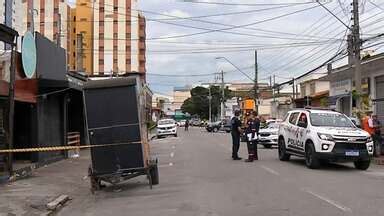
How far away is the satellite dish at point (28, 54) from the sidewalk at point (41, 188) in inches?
134

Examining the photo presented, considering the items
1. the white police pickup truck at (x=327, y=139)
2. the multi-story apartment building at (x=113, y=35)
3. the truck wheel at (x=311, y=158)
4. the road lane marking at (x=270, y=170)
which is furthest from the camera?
the multi-story apartment building at (x=113, y=35)

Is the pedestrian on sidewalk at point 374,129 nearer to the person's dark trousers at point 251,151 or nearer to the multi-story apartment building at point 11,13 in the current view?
the person's dark trousers at point 251,151

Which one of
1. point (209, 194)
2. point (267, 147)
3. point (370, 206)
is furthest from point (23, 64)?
point (267, 147)

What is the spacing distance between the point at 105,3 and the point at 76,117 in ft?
253

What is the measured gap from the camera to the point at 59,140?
2581cm

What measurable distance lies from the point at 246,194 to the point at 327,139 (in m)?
Result: 6.17

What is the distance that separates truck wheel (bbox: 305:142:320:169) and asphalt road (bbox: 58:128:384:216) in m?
0.29

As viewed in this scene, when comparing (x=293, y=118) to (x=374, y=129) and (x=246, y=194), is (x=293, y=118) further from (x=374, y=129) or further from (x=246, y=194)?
(x=246, y=194)

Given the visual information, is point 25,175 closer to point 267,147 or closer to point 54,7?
point 267,147

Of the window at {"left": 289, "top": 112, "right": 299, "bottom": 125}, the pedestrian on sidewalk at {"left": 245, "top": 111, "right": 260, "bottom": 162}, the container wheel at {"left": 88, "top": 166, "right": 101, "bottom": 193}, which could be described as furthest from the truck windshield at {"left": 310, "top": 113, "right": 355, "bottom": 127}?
the container wheel at {"left": 88, "top": 166, "right": 101, "bottom": 193}

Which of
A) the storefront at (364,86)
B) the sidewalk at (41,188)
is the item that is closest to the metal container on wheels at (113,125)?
the sidewalk at (41,188)

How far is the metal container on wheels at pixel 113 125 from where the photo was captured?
14594 mm

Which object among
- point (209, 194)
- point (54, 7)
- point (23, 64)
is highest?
point (54, 7)

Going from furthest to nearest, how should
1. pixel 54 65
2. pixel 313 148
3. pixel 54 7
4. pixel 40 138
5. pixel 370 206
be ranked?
pixel 54 7 → pixel 54 65 → pixel 40 138 → pixel 313 148 → pixel 370 206
